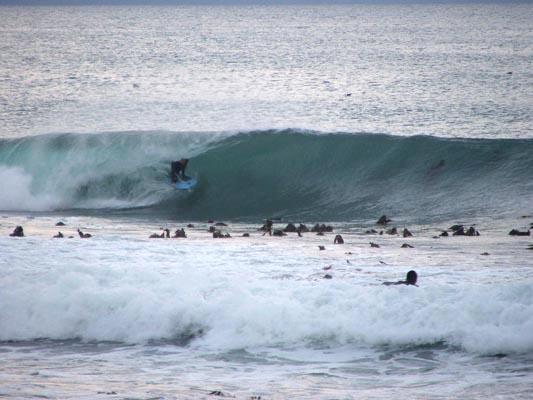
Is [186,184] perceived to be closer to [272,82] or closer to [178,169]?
[178,169]

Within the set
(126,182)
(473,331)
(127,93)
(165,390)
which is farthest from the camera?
(127,93)

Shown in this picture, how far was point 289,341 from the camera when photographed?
489 inches

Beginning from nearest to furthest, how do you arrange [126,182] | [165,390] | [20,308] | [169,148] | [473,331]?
[165,390]
[473,331]
[20,308]
[126,182]
[169,148]

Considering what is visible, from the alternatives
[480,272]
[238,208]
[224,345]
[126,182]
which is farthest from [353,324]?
[126,182]

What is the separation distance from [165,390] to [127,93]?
1513 inches

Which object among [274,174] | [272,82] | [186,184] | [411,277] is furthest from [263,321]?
[272,82]

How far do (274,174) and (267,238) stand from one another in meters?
9.61

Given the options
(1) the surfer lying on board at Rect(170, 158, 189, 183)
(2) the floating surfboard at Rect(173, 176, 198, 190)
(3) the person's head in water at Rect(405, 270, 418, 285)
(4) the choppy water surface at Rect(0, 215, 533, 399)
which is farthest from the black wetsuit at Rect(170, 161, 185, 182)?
(3) the person's head in water at Rect(405, 270, 418, 285)

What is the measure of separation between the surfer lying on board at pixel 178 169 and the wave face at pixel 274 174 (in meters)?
0.29

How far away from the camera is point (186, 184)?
27484 millimetres

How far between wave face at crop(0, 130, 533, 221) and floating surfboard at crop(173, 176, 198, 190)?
0.67 ft

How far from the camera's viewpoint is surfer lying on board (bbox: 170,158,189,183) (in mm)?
27891

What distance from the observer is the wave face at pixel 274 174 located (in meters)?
23.9

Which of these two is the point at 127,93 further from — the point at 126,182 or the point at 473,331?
the point at 473,331
